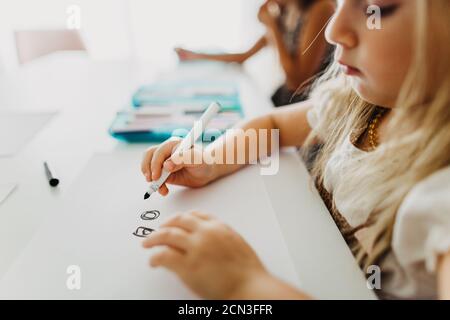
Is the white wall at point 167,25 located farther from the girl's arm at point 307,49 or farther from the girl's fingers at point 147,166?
the girl's fingers at point 147,166

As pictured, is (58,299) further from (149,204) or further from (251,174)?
(251,174)

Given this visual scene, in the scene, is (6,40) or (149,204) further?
(6,40)

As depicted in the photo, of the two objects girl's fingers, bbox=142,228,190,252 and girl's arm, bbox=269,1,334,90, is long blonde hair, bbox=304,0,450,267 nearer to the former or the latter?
girl's fingers, bbox=142,228,190,252

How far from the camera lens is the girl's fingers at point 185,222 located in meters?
0.36

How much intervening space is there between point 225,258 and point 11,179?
1.16 ft

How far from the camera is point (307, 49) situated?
116 centimetres

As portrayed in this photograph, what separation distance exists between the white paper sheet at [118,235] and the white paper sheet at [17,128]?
17cm

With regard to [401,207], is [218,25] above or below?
below

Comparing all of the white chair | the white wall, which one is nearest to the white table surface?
the white chair

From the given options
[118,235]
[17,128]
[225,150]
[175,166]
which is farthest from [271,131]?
[17,128]

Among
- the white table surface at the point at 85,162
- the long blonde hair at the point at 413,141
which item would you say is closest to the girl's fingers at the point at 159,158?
the white table surface at the point at 85,162

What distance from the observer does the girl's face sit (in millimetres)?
363
